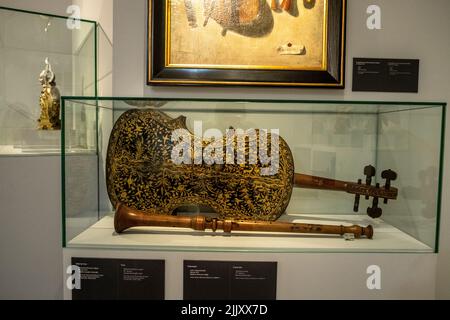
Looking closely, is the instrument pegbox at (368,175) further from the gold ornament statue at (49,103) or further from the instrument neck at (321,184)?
the gold ornament statue at (49,103)

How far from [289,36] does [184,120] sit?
30.9 inches

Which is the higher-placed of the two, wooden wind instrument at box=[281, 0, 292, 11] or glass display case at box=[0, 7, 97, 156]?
wooden wind instrument at box=[281, 0, 292, 11]

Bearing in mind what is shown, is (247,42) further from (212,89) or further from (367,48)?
(367,48)

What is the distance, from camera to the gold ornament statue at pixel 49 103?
1875 mm

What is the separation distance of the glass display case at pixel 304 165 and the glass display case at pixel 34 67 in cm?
50

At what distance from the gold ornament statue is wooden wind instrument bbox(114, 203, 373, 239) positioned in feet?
2.24

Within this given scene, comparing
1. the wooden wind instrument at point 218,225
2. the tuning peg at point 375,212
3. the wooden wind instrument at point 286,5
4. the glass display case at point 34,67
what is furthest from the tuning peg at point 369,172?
the glass display case at point 34,67

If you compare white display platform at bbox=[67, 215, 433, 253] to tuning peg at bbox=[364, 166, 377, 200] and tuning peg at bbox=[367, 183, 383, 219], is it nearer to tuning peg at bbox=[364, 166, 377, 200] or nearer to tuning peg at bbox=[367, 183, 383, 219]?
tuning peg at bbox=[367, 183, 383, 219]

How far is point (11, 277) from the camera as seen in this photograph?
6.13 ft

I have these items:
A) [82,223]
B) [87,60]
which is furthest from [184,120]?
[87,60]

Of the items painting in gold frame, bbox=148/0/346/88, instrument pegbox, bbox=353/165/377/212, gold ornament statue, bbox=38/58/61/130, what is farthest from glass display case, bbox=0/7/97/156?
instrument pegbox, bbox=353/165/377/212

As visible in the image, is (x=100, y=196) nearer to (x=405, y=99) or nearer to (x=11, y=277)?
(x=11, y=277)

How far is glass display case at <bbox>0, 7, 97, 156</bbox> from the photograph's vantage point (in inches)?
71.8

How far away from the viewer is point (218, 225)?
148cm
